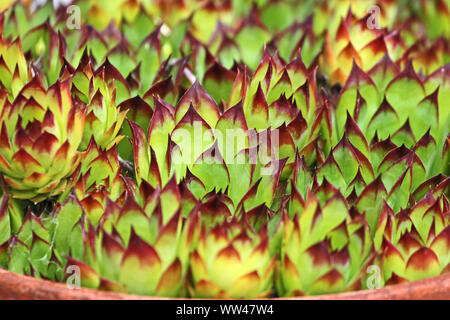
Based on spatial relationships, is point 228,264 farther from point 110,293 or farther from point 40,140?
point 40,140

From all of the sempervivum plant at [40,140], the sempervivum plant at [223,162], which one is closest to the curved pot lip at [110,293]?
the sempervivum plant at [223,162]

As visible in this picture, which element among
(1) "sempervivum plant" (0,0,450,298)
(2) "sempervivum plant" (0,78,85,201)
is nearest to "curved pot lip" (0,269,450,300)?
(1) "sempervivum plant" (0,0,450,298)

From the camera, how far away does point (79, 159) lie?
101 cm

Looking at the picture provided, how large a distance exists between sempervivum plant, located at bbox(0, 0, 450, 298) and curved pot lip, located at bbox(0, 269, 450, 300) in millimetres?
26

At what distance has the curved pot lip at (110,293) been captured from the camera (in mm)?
842

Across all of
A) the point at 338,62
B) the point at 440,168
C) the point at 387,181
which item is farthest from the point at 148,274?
the point at 338,62

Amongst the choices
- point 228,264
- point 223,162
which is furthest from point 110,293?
point 223,162

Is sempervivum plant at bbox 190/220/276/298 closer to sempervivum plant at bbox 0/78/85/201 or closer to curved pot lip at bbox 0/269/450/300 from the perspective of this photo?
curved pot lip at bbox 0/269/450/300

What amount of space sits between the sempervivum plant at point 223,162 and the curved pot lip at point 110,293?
26mm

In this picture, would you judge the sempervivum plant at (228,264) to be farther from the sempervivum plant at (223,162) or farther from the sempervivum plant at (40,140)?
the sempervivum plant at (40,140)

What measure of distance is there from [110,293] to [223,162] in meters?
0.24

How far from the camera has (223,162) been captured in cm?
98

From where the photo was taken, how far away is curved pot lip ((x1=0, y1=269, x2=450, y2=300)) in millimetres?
842

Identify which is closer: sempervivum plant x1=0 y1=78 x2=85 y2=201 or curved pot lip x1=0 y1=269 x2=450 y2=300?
curved pot lip x1=0 y1=269 x2=450 y2=300
